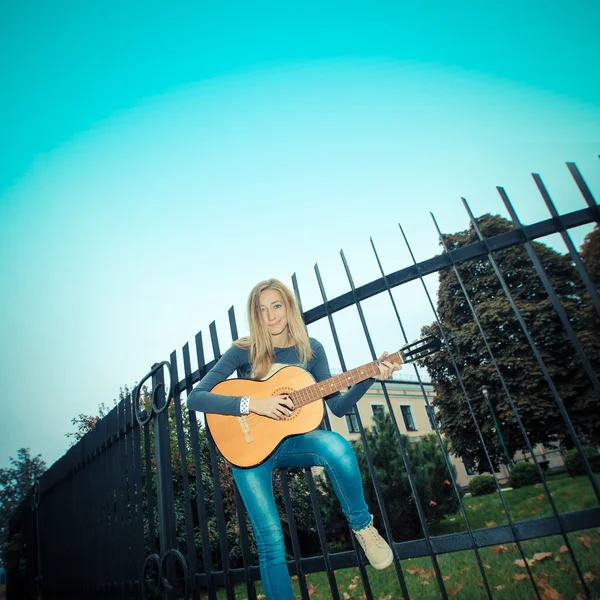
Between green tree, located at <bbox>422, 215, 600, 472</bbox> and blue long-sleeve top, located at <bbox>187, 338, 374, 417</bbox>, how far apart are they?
1241cm

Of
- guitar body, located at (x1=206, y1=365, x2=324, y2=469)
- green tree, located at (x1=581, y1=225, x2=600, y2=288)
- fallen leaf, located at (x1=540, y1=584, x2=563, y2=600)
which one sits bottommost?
fallen leaf, located at (x1=540, y1=584, x2=563, y2=600)

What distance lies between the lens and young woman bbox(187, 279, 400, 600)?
218 cm

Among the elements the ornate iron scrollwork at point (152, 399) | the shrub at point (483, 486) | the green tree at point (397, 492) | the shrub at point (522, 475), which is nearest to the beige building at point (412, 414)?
the shrub at point (483, 486)

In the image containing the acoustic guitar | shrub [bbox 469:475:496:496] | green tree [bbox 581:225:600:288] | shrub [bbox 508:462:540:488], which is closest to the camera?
the acoustic guitar

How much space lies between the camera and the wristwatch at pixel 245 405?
2.34 metres

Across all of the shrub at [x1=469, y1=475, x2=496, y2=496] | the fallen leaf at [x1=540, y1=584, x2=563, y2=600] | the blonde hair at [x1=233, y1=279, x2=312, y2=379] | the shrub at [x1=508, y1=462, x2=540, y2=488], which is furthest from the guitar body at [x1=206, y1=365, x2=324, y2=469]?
the shrub at [x1=469, y1=475, x2=496, y2=496]

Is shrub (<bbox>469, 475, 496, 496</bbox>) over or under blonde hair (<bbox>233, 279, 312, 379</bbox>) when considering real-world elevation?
under

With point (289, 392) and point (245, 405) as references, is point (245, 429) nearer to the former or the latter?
point (245, 405)

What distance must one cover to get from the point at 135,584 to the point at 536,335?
54.9 feet

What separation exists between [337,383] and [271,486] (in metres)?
0.75

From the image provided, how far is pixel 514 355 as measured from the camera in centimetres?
1630

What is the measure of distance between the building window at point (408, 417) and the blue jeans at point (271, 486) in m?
27.5

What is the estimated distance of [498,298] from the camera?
1691 cm

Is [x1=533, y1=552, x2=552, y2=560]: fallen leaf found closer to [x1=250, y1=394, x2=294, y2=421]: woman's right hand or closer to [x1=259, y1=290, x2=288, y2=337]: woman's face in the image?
[x1=250, y1=394, x2=294, y2=421]: woman's right hand
